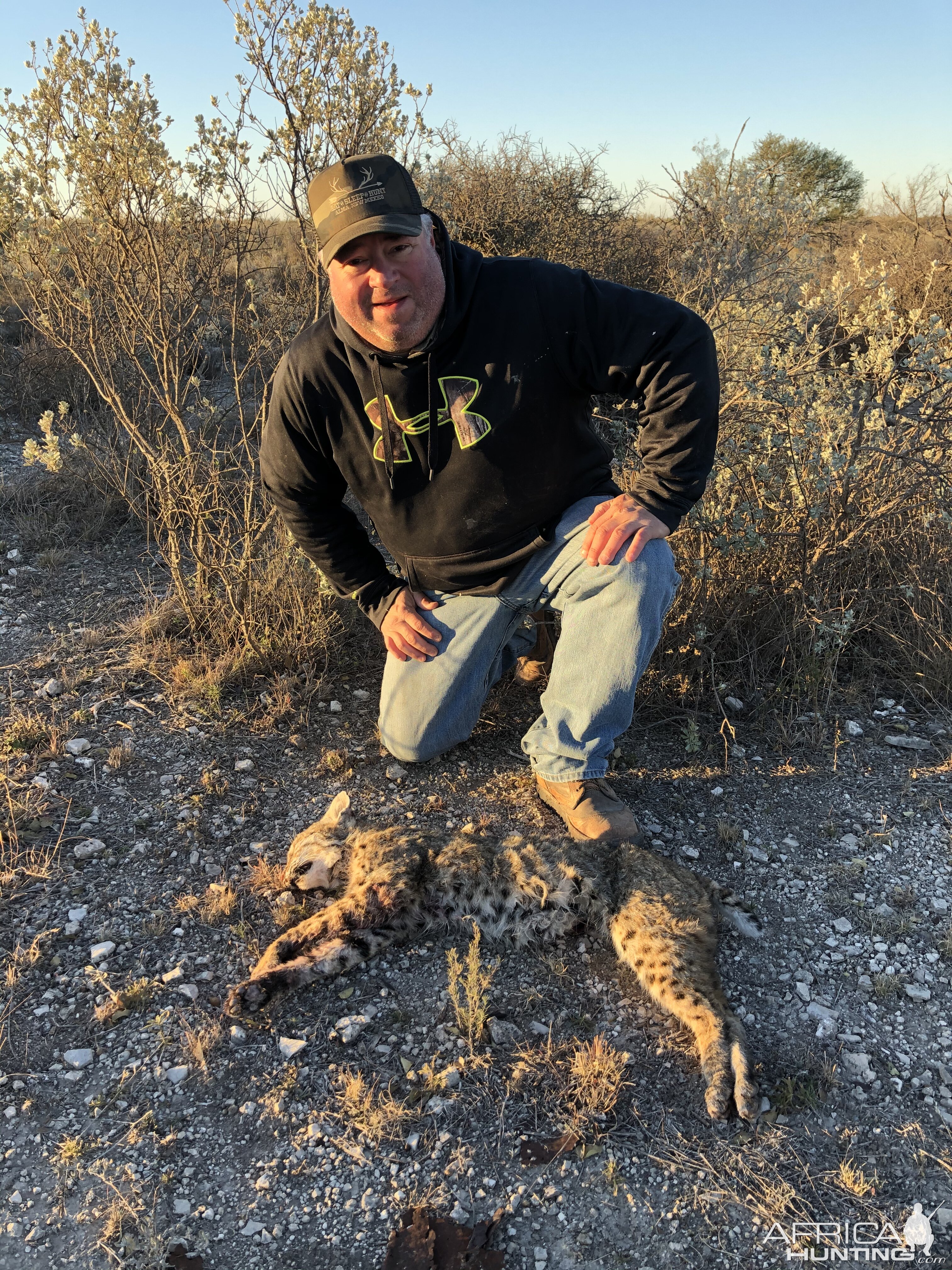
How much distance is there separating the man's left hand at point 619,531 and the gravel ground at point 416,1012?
1160mm

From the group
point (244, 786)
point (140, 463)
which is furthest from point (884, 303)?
point (140, 463)

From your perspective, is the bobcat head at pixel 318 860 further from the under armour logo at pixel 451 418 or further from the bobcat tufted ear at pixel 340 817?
the under armour logo at pixel 451 418

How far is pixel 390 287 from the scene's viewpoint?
2744mm

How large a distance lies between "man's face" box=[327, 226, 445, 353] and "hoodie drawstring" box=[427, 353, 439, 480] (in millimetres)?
109

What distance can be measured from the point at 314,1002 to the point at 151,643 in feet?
7.74

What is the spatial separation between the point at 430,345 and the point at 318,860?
2.00 meters

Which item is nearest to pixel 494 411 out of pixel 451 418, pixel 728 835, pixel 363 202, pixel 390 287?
pixel 451 418

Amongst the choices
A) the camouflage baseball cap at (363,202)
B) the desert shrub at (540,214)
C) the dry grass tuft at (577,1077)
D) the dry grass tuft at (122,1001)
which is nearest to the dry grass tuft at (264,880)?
the dry grass tuft at (122,1001)

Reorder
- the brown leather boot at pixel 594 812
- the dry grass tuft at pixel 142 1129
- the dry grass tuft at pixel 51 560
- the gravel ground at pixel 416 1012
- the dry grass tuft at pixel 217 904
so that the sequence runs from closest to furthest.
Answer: the gravel ground at pixel 416 1012 < the dry grass tuft at pixel 142 1129 < the dry grass tuft at pixel 217 904 < the brown leather boot at pixel 594 812 < the dry grass tuft at pixel 51 560

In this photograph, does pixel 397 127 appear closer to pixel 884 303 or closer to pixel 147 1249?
pixel 884 303

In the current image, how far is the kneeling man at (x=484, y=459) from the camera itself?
9.30 feet

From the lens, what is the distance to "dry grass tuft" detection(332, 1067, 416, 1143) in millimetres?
2180

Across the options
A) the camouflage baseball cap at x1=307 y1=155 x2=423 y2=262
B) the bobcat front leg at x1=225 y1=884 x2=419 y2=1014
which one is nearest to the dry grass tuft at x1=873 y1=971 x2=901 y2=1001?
the bobcat front leg at x1=225 y1=884 x2=419 y2=1014

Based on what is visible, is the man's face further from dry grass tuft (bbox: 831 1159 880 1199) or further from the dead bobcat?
dry grass tuft (bbox: 831 1159 880 1199)
